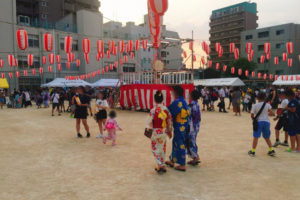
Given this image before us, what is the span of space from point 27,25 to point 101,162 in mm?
32033

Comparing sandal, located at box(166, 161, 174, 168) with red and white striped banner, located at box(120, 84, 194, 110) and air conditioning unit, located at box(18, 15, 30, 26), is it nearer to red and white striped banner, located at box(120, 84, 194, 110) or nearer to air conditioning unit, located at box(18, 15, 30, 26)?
red and white striped banner, located at box(120, 84, 194, 110)

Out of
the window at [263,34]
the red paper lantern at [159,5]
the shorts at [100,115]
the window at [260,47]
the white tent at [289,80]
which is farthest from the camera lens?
the window at [260,47]

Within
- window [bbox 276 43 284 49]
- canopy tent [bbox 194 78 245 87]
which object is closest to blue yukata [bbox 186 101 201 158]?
canopy tent [bbox 194 78 245 87]

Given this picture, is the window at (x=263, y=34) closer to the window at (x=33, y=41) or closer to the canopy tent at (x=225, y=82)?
the canopy tent at (x=225, y=82)

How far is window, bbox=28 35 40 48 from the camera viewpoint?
99.8ft

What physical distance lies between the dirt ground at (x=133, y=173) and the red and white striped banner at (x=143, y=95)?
6022 mm

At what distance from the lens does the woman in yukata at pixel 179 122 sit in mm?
4051

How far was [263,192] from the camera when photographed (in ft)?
10.9

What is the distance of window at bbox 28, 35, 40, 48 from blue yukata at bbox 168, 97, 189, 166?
105ft

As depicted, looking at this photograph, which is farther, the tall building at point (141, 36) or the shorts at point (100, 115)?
the tall building at point (141, 36)

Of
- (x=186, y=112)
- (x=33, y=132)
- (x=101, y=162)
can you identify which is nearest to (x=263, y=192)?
(x=186, y=112)

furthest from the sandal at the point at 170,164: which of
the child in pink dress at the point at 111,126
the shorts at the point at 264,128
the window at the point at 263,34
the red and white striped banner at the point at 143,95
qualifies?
the window at the point at 263,34

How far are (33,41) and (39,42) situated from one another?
0.74 meters

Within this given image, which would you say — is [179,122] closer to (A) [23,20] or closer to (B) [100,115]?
(B) [100,115]
